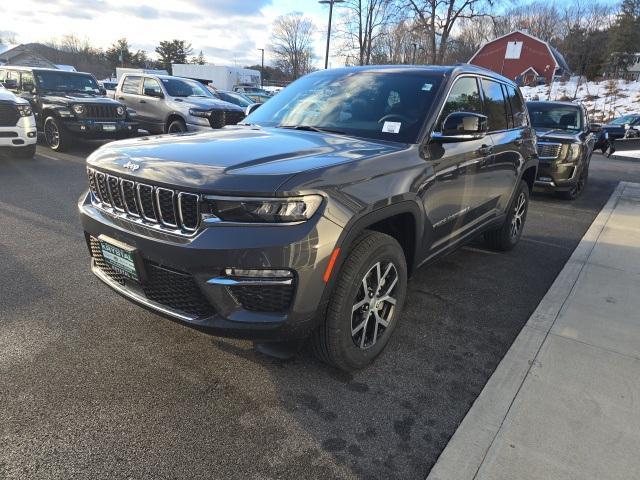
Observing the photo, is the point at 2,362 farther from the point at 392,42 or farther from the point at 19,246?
the point at 392,42

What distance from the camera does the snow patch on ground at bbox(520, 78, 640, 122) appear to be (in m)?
34.7

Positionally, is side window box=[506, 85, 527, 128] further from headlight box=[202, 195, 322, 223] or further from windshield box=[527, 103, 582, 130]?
windshield box=[527, 103, 582, 130]

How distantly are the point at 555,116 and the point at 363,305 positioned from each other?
853 centimetres

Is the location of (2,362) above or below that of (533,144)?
below

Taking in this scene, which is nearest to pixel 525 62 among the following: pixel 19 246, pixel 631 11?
pixel 631 11

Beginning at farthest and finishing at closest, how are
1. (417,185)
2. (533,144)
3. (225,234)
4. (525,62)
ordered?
(525,62), (533,144), (417,185), (225,234)

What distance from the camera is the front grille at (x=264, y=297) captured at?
86.7 inches

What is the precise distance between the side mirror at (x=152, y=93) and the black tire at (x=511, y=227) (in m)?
9.44

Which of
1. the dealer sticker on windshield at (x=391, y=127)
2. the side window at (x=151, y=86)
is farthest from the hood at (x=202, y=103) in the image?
the dealer sticker on windshield at (x=391, y=127)

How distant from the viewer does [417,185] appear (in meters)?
2.92

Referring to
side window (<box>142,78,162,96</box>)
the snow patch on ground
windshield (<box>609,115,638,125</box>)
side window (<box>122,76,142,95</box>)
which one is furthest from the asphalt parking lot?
the snow patch on ground

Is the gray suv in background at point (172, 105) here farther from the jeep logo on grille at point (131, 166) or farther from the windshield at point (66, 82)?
the jeep logo on grille at point (131, 166)

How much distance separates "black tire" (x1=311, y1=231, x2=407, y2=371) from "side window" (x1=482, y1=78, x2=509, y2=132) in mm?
2027

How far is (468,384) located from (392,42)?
56594 mm
